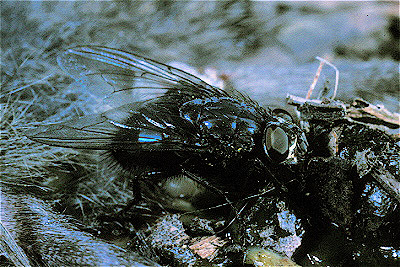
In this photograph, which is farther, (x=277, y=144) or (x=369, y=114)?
(x=369, y=114)

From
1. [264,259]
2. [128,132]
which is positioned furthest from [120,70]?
[264,259]

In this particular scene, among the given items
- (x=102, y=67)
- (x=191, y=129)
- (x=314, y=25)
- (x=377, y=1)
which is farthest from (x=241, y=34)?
(x=191, y=129)

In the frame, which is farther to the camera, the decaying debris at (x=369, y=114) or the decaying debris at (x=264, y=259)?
the decaying debris at (x=369, y=114)

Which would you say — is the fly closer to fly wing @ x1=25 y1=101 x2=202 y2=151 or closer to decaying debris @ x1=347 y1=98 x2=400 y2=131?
fly wing @ x1=25 y1=101 x2=202 y2=151

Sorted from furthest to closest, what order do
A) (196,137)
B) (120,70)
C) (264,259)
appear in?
(120,70) → (196,137) → (264,259)

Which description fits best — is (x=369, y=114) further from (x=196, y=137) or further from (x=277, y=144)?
(x=196, y=137)

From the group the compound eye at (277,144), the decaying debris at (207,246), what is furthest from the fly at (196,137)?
the decaying debris at (207,246)

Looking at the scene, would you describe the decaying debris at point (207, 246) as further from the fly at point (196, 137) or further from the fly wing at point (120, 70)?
the fly wing at point (120, 70)
